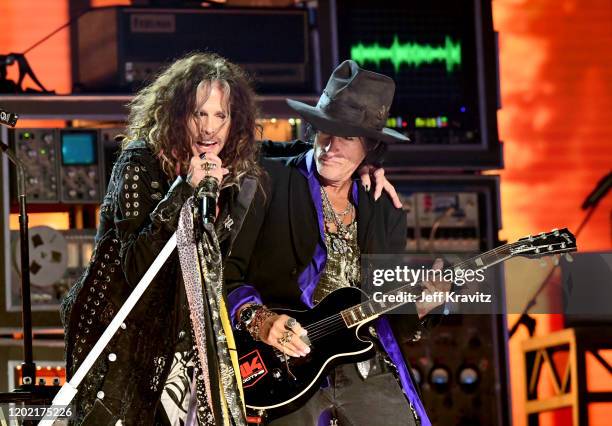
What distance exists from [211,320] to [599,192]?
3792 millimetres

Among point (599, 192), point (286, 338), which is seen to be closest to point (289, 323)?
point (286, 338)

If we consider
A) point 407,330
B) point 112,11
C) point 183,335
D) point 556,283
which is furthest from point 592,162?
point 183,335

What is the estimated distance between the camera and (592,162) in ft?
20.7

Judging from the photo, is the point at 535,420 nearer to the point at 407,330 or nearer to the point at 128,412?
the point at 407,330

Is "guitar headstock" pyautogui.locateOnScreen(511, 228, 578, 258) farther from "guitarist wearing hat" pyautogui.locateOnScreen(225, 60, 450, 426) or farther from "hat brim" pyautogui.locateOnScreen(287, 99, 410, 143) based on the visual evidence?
"hat brim" pyautogui.locateOnScreen(287, 99, 410, 143)

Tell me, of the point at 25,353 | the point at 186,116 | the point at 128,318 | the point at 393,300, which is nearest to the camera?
the point at 128,318

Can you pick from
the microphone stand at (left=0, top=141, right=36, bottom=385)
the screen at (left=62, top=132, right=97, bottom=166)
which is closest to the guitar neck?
the microphone stand at (left=0, top=141, right=36, bottom=385)

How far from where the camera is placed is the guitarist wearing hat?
3.44 meters

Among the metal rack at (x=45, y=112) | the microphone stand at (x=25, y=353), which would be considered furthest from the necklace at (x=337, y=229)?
the metal rack at (x=45, y=112)

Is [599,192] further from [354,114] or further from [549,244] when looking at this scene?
[354,114]

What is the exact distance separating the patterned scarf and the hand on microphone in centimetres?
11

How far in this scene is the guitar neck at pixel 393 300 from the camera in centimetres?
351

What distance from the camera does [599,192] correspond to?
20.7ft

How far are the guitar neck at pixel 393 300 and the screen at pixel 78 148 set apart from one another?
7.56ft
